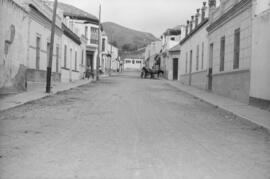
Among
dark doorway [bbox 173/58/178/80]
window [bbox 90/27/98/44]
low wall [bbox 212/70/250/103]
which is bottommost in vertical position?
low wall [bbox 212/70/250/103]

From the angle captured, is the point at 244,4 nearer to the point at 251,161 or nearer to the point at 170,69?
the point at 251,161

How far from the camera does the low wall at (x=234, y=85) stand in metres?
16.0

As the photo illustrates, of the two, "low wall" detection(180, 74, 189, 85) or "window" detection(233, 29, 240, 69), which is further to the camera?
"low wall" detection(180, 74, 189, 85)

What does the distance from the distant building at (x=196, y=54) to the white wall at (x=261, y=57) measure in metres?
10.1

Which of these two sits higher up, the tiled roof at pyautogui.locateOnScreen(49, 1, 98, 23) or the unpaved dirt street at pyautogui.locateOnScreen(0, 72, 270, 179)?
the tiled roof at pyautogui.locateOnScreen(49, 1, 98, 23)

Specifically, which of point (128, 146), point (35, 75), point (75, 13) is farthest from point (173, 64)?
point (128, 146)

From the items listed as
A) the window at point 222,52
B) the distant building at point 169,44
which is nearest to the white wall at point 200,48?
the window at point 222,52

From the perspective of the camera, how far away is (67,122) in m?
9.77

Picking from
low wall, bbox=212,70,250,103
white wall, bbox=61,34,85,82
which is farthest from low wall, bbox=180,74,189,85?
low wall, bbox=212,70,250,103

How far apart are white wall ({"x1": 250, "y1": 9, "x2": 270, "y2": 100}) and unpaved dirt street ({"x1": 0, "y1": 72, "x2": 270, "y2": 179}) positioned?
2848 millimetres

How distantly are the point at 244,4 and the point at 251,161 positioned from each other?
11.6m

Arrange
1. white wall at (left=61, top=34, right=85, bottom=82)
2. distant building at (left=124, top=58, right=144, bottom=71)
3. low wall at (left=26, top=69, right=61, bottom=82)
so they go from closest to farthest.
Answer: low wall at (left=26, top=69, right=61, bottom=82)
white wall at (left=61, top=34, right=85, bottom=82)
distant building at (left=124, top=58, right=144, bottom=71)

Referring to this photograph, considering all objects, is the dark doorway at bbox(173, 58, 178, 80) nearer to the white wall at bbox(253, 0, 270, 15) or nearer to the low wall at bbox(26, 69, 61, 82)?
the low wall at bbox(26, 69, 61, 82)

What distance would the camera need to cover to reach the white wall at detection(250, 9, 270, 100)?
13522mm
